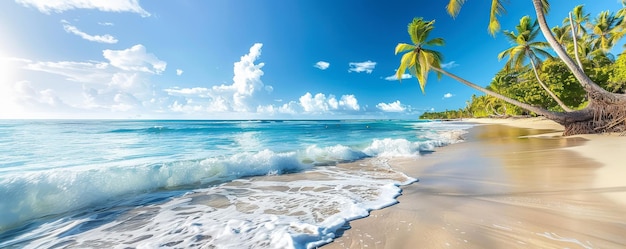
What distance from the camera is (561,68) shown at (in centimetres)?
1931

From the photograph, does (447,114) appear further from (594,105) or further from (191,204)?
(191,204)

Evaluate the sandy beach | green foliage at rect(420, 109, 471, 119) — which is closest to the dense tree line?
the sandy beach

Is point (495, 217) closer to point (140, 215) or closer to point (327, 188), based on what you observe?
point (327, 188)

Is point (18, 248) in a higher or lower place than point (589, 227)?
lower

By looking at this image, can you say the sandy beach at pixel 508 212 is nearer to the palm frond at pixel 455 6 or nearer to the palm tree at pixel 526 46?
the palm frond at pixel 455 6

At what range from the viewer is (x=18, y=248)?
117 inches

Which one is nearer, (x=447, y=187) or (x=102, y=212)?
(x=102, y=212)

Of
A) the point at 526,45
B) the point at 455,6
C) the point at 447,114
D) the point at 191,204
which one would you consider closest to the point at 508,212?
the point at 191,204

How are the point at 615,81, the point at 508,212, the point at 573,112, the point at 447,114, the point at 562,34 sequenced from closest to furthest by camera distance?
1. the point at 508,212
2. the point at 573,112
3. the point at 615,81
4. the point at 562,34
5. the point at 447,114

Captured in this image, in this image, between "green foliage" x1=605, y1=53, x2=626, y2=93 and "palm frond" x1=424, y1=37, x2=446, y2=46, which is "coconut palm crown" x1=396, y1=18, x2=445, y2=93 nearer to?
"palm frond" x1=424, y1=37, x2=446, y2=46

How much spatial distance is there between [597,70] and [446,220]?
2947 centimetres

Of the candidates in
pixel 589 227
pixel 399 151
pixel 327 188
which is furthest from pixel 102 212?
pixel 399 151

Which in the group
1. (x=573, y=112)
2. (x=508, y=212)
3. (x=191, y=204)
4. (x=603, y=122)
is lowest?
(x=191, y=204)

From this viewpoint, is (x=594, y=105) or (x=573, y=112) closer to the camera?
(x=594, y=105)
